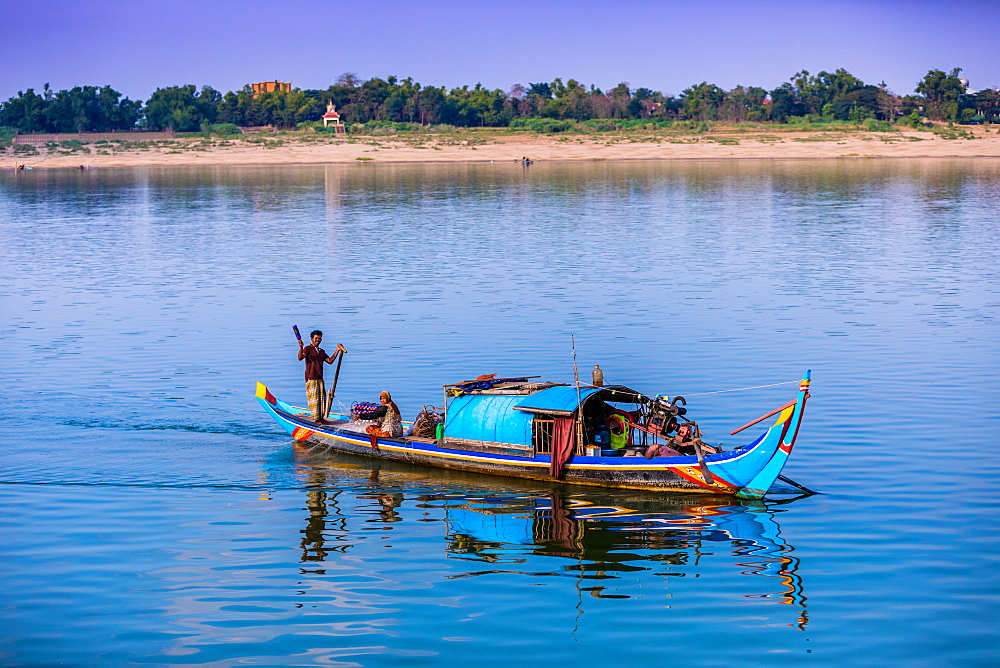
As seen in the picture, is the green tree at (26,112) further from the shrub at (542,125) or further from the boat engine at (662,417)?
the boat engine at (662,417)

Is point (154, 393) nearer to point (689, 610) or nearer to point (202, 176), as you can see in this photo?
point (689, 610)

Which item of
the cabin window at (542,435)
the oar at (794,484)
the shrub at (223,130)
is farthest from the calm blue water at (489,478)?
the shrub at (223,130)

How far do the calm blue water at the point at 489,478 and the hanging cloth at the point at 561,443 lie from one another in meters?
0.50

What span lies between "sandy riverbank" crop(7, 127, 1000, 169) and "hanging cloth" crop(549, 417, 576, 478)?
131 m

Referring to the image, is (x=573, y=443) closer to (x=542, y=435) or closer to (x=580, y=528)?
(x=542, y=435)

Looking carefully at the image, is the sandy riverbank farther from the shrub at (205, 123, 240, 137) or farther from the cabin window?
the cabin window

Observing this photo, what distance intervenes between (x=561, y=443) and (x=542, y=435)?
65 centimetres

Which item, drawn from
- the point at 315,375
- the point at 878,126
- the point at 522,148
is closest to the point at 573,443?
the point at 315,375

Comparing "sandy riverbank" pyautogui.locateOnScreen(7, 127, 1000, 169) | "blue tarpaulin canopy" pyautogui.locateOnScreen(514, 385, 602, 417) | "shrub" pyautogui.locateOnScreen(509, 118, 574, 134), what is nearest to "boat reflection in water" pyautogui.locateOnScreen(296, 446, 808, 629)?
"blue tarpaulin canopy" pyautogui.locateOnScreen(514, 385, 602, 417)

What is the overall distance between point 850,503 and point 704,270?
29022 millimetres

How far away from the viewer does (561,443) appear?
69.4 ft

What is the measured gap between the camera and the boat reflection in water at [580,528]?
17391 millimetres

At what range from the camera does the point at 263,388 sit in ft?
86.3

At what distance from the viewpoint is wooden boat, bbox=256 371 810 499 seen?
20.1 meters
